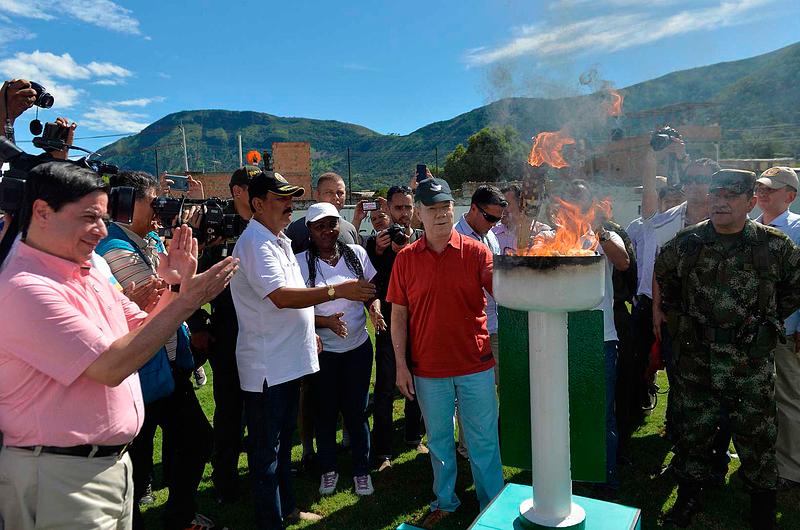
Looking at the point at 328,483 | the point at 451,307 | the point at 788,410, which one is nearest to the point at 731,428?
the point at 788,410

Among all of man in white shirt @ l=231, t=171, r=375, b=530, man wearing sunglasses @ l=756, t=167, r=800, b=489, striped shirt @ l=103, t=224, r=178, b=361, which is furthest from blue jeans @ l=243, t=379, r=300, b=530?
man wearing sunglasses @ l=756, t=167, r=800, b=489

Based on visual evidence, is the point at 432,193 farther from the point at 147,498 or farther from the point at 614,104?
the point at 147,498

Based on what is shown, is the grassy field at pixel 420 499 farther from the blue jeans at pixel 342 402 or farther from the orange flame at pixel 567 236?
the orange flame at pixel 567 236

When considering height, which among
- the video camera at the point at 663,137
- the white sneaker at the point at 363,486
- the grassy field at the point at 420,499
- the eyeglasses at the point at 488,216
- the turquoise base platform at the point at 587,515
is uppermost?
the video camera at the point at 663,137

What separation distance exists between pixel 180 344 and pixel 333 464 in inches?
64.3

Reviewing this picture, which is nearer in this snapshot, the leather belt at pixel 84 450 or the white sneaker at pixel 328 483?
the leather belt at pixel 84 450

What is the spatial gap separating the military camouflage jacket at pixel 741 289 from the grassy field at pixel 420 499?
1.20m

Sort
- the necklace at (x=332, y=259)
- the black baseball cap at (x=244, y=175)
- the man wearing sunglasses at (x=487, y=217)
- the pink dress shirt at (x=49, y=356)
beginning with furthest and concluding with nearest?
the man wearing sunglasses at (x=487, y=217) < the necklace at (x=332, y=259) < the black baseball cap at (x=244, y=175) < the pink dress shirt at (x=49, y=356)

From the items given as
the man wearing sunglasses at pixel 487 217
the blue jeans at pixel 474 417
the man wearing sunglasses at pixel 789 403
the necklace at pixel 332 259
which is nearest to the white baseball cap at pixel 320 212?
the necklace at pixel 332 259

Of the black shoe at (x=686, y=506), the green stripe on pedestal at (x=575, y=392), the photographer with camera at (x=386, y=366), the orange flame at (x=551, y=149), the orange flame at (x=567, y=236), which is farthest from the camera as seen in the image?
the photographer with camera at (x=386, y=366)

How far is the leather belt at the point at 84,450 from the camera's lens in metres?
1.88

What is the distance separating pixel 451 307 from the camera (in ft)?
11.3

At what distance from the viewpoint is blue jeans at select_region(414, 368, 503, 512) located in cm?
350

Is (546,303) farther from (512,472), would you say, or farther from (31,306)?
(512,472)
